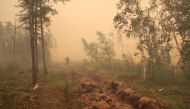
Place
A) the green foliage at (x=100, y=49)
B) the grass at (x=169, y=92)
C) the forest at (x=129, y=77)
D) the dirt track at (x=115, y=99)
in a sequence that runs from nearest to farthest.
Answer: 1. the dirt track at (x=115, y=99)
2. the grass at (x=169, y=92)
3. the forest at (x=129, y=77)
4. the green foliage at (x=100, y=49)

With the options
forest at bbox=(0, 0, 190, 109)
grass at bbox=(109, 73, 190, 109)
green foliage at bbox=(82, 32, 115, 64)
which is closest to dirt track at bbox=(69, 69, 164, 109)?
forest at bbox=(0, 0, 190, 109)

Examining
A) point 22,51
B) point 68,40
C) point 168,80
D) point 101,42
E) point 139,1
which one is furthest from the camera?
point 68,40

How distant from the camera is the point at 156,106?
52.5 feet

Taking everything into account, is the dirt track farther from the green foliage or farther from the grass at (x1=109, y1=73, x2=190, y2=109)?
the green foliage

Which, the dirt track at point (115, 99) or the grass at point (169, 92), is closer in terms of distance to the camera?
the dirt track at point (115, 99)

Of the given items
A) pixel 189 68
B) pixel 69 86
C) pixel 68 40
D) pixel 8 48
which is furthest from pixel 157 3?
pixel 68 40

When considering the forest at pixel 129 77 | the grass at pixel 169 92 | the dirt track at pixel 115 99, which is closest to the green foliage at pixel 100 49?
the forest at pixel 129 77

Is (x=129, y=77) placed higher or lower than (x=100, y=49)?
lower

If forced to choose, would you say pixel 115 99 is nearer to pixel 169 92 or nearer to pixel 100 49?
pixel 169 92

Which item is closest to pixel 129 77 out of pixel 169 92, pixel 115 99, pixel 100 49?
pixel 169 92

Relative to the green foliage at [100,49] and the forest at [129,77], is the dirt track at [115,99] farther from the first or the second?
the green foliage at [100,49]

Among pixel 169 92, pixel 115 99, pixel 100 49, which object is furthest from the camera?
pixel 100 49

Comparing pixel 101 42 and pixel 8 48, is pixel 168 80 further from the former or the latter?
pixel 8 48

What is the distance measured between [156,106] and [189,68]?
1367cm
